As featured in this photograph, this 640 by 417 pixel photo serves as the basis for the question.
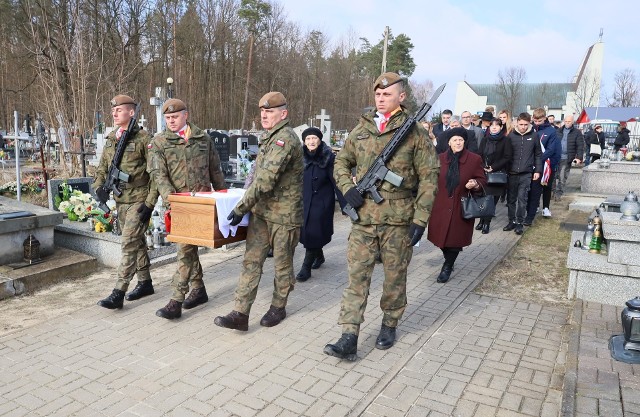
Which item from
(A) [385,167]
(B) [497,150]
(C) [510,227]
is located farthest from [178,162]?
(C) [510,227]

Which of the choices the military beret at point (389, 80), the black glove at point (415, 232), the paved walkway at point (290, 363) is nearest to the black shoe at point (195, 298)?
the paved walkway at point (290, 363)

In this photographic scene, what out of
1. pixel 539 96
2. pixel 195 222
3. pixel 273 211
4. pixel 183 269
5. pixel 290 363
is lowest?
pixel 290 363

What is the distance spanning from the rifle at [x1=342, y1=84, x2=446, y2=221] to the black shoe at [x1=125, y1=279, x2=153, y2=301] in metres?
2.52

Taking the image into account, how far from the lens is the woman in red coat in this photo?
18.6ft

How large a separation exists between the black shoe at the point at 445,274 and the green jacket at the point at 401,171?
229cm

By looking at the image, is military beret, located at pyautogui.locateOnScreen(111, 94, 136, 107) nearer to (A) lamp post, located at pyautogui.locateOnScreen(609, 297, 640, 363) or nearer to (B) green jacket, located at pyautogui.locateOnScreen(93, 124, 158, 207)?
(B) green jacket, located at pyautogui.locateOnScreen(93, 124, 158, 207)

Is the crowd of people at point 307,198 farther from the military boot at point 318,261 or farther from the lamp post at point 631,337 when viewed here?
the lamp post at point 631,337

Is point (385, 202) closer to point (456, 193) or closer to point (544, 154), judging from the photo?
point (456, 193)

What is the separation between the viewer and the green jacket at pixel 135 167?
15.7 ft

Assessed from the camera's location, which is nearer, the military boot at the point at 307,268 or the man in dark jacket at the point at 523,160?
the military boot at the point at 307,268

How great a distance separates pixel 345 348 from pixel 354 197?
114 centimetres

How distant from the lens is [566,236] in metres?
8.10

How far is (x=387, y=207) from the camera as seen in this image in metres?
3.68

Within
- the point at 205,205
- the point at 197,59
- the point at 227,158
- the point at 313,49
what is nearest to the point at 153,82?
the point at 197,59
